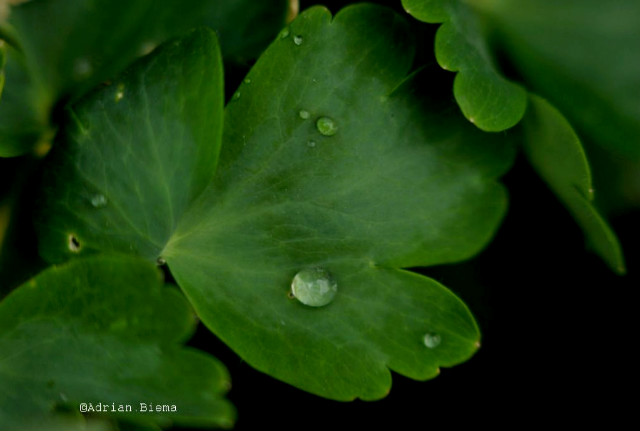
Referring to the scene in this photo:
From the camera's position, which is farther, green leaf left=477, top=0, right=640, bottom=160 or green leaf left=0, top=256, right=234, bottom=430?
green leaf left=477, top=0, right=640, bottom=160

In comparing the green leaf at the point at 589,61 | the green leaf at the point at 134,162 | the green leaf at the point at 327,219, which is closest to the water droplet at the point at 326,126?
the green leaf at the point at 327,219

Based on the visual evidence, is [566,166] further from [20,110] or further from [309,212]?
[20,110]

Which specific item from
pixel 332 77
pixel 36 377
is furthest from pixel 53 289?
pixel 332 77

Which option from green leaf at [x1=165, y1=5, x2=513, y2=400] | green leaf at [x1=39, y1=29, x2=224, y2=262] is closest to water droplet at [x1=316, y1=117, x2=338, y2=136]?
green leaf at [x1=165, y1=5, x2=513, y2=400]

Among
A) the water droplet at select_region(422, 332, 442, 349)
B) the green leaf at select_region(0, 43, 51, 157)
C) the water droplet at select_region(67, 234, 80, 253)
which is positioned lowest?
the water droplet at select_region(422, 332, 442, 349)

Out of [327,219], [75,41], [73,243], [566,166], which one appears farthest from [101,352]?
[566,166]

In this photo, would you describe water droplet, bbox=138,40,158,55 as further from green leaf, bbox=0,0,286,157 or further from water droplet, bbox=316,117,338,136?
water droplet, bbox=316,117,338,136
